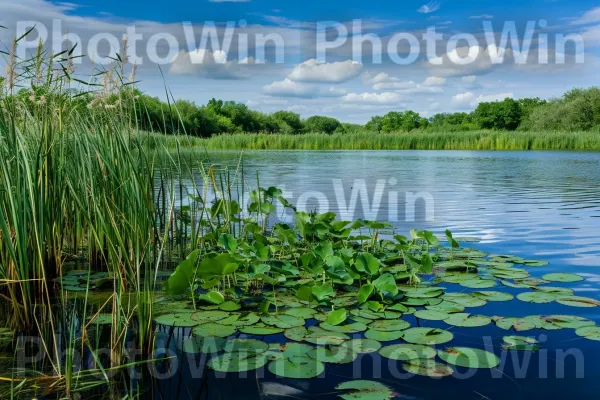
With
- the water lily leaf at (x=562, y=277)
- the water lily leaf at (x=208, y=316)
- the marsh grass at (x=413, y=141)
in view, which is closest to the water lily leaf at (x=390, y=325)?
the water lily leaf at (x=208, y=316)

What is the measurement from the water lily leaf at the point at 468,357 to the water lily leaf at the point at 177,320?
106 centimetres

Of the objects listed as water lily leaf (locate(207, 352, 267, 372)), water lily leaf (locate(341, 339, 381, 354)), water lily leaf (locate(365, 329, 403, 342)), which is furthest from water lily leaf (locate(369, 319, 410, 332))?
water lily leaf (locate(207, 352, 267, 372))

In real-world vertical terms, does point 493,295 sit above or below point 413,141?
below

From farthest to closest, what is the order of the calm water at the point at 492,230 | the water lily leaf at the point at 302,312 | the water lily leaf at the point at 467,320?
the water lily leaf at the point at 302,312 → the water lily leaf at the point at 467,320 → the calm water at the point at 492,230

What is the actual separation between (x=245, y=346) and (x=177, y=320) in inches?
17.1

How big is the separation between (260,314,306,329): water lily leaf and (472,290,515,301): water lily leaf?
99 centimetres

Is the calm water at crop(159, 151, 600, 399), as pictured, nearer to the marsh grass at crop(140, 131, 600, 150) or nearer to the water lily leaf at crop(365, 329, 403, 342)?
the water lily leaf at crop(365, 329, 403, 342)

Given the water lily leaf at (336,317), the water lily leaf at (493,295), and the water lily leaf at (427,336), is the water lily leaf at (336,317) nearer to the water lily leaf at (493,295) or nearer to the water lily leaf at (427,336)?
the water lily leaf at (427,336)

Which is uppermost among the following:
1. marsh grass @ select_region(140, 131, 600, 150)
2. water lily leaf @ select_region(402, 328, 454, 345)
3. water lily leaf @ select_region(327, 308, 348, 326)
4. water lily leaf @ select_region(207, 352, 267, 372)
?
marsh grass @ select_region(140, 131, 600, 150)

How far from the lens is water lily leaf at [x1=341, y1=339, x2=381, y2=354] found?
79.5 inches

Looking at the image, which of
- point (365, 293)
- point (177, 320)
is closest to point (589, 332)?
point (365, 293)

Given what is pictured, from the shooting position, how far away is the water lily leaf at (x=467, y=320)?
2.29m

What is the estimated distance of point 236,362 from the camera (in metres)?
1.92

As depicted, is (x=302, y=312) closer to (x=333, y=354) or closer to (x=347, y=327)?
(x=347, y=327)
